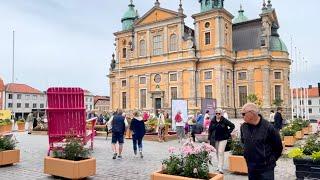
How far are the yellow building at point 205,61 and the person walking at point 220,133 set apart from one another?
34383 millimetres

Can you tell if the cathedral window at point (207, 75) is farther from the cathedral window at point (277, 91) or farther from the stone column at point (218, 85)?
the cathedral window at point (277, 91)

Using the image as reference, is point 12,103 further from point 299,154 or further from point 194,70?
point 299,154

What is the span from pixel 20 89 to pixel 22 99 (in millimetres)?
2559

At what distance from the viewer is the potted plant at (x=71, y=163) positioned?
310 inches

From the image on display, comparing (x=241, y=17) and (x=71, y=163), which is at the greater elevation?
(x=241, y=17)

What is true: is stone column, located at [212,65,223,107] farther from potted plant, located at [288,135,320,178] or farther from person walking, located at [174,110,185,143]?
potted plant, located at [288,135,320,178]

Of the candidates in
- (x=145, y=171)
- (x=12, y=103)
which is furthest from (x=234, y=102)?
(x=12, y=103)

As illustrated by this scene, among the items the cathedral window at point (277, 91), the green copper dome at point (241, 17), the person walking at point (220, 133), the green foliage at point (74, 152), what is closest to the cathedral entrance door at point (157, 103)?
the cathedral window at point (277, 91)

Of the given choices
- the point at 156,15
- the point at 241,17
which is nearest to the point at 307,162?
the point at 156,15

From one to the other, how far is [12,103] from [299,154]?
86.2 meters

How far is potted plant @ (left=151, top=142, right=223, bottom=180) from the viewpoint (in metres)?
6.16

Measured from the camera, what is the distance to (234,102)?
48.2 meters

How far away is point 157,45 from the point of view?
52.0 m

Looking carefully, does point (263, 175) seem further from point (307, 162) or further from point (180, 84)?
point (180, 84)
